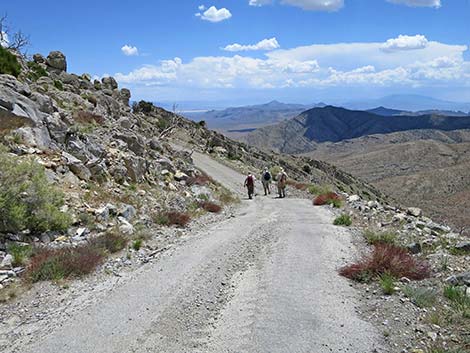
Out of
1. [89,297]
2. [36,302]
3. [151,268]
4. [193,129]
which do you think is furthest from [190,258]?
[193,129]

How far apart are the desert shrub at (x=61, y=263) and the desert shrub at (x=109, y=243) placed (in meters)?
0.52

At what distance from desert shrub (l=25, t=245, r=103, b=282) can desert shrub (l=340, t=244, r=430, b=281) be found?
5.85 meters

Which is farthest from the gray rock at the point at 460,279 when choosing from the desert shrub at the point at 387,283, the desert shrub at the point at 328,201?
the desert shrub at the point at 328,201

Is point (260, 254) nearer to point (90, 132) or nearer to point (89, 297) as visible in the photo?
point (89, 297)

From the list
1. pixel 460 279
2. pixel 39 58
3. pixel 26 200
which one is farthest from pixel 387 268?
pixel 39 58

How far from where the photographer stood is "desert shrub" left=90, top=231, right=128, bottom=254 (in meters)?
11.4

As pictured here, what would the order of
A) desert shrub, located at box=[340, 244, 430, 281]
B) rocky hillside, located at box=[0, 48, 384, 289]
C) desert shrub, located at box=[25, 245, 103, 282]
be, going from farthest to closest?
rocky hillside, located at box=[0, 48, 384, 289] → desert shrub, located at box=[340, 244, 430, 281] → desert shrub, located at box=[25, 245, 103, 282]

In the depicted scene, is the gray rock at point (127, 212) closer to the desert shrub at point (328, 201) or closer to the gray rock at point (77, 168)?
the gray rock at point (77, 168)

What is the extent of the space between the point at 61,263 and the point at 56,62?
139 feet

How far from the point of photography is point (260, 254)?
39.1 ft

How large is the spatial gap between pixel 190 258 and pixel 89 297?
10.5 ft

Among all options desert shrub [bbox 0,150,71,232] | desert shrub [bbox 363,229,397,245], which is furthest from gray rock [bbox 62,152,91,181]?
desert shrub [bbox 363,229,397,245]

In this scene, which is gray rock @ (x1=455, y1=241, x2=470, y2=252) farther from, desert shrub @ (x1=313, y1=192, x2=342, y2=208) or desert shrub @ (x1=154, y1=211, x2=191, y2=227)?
desert shrub @ (x1=313, y1=192, x2=342, y2=208)

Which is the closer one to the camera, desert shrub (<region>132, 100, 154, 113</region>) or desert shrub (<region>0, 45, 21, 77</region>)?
desert shrub (<region>0, 45, 21, 77</region>)
